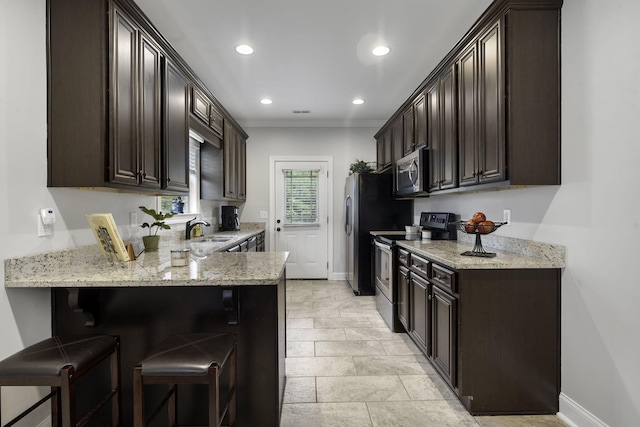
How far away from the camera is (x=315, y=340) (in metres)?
3.02

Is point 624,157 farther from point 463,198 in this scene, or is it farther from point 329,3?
point 329,3

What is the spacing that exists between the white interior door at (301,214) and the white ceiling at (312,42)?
1363 millimetres

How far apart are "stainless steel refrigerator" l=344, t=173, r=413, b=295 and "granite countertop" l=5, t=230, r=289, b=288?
98.3 inches

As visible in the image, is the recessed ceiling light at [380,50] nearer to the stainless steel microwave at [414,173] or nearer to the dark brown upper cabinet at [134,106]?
the stainless steel microwave at [414,173]

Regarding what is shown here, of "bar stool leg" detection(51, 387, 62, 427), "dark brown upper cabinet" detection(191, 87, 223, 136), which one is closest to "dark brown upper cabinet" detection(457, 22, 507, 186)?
"dark brown upper cabinet" detection(191, 87, 223, 136)

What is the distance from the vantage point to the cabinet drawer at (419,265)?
249 cm

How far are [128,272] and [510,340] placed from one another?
2.14 metres

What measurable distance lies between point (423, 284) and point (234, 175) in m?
2.95

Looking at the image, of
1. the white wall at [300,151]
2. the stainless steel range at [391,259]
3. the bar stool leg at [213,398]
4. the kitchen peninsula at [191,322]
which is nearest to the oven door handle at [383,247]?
the stainless steel range at [391,259]

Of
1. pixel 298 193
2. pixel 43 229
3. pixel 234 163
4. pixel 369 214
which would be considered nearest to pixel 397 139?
pixel 369 214

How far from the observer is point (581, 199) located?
1821 mm

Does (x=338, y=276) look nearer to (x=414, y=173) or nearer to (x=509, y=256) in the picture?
(x=414, y=173)

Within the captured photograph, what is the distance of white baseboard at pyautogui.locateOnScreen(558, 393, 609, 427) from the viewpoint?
1.75 metres

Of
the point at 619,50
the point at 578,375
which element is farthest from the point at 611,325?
the point at 619,50
